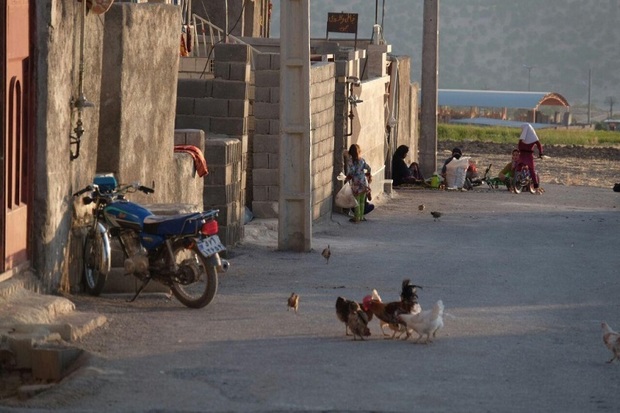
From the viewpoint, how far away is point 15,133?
35.0 ft

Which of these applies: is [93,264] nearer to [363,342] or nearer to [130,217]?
[130,217]

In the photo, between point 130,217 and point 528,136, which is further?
point 528,136

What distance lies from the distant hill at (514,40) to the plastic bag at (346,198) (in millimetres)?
120921

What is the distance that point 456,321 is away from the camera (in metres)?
11.3

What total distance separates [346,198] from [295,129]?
5.05 meters

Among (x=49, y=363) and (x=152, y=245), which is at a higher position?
(x=152, y=245)

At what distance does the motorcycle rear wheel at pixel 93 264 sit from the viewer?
449 inches

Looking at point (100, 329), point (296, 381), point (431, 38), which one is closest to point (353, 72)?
point (431, 38)

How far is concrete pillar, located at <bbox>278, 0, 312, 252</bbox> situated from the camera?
16516 mm

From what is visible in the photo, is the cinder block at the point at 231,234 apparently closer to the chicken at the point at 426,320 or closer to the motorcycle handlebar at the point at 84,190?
the motorcycle handlebar at the point at 84,190

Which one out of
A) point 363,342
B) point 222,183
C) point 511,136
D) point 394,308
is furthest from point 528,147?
point 511,136

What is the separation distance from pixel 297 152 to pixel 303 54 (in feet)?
4.14

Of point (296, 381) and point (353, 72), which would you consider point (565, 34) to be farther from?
point (296, 381)

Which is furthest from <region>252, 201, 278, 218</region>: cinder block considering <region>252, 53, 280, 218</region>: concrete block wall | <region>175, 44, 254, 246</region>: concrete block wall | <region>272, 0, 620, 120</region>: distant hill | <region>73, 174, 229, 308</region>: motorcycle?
<region>272, 0, 620, 120</region>: distant hill
